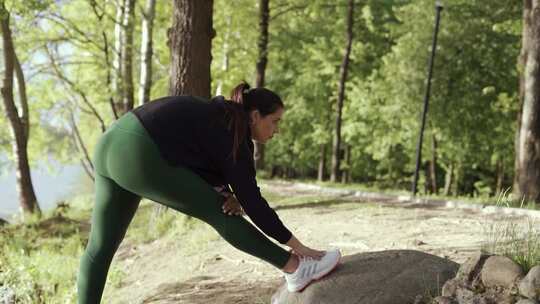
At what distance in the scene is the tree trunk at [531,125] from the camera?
9984 millimetres

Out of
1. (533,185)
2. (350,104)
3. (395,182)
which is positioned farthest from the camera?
(395,182)

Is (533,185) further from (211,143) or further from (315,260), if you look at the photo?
(211,143)

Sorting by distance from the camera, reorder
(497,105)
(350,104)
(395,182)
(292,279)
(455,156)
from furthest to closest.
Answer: (395,182) < (350,104) < (455,156) < (497,105) < (292,279)

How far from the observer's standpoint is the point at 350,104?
2495 cm

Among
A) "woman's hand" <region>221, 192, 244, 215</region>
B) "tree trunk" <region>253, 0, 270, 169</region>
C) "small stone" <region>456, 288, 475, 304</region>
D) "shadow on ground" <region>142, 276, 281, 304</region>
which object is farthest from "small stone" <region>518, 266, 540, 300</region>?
"tree trunk" <region>253, 0, 270, 169</region>

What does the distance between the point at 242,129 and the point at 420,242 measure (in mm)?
3194

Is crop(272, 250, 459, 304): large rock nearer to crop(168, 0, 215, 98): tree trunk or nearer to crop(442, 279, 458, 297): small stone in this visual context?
crop(442, 279, 458, 297): small stone

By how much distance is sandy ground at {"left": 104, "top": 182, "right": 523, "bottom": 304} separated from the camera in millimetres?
4652

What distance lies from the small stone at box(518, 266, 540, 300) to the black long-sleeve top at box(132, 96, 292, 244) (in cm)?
139

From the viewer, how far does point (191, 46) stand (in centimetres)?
785

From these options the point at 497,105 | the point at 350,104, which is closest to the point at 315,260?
the point at 497,105

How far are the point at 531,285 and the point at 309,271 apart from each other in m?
1.28

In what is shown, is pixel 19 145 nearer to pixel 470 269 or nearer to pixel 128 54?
pixel 128 54

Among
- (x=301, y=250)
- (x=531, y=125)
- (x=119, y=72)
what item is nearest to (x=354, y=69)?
(x=119, y=72)
